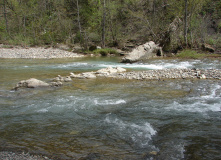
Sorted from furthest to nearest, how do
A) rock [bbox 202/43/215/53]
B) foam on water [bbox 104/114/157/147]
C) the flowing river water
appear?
rock [bbox 202/43/215/53] < foam on water [bbox 104/114/157/147] < the flowing river water

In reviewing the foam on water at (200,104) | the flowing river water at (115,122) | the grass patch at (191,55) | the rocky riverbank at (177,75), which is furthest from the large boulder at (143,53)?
the foam on water at (200,104)

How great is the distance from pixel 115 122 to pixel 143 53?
14031mm

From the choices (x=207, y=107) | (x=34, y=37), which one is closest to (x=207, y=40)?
(x=207, y=107)

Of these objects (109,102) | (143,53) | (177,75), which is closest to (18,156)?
(109,102)

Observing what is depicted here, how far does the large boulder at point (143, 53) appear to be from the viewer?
16.8 m

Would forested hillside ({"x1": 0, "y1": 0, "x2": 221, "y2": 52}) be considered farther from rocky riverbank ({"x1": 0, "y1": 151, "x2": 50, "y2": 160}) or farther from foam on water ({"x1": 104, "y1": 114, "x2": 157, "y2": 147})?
rocky riverbank ({"x1": 0, "y1": 151, "x2": 50, "y2": 160})

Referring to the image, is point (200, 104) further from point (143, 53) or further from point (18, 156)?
point (143, 53)

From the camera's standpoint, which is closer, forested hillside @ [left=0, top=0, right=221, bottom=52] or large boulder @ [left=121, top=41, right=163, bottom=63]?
large boulder @ [left=121, top=41, right=163, bottom=63]

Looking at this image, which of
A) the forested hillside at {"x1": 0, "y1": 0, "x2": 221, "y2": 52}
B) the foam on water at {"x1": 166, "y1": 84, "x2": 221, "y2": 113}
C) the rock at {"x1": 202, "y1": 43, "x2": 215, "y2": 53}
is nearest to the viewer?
the foam on water at {"x1": 166, "y1": 84, "x2": 221, "y2": 113}

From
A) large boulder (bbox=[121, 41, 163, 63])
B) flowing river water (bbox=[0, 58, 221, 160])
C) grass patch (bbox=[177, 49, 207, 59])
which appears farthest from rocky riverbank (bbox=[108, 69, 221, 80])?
grass patch (bbox=[177, 49, 207, 59])

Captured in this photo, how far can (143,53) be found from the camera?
58.3 ft

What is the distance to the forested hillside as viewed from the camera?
990 inches

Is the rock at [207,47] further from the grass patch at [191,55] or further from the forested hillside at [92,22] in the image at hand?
the forested hillside at [92,22]

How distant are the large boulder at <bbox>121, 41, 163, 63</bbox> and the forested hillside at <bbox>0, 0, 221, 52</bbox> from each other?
3390 millimetres
